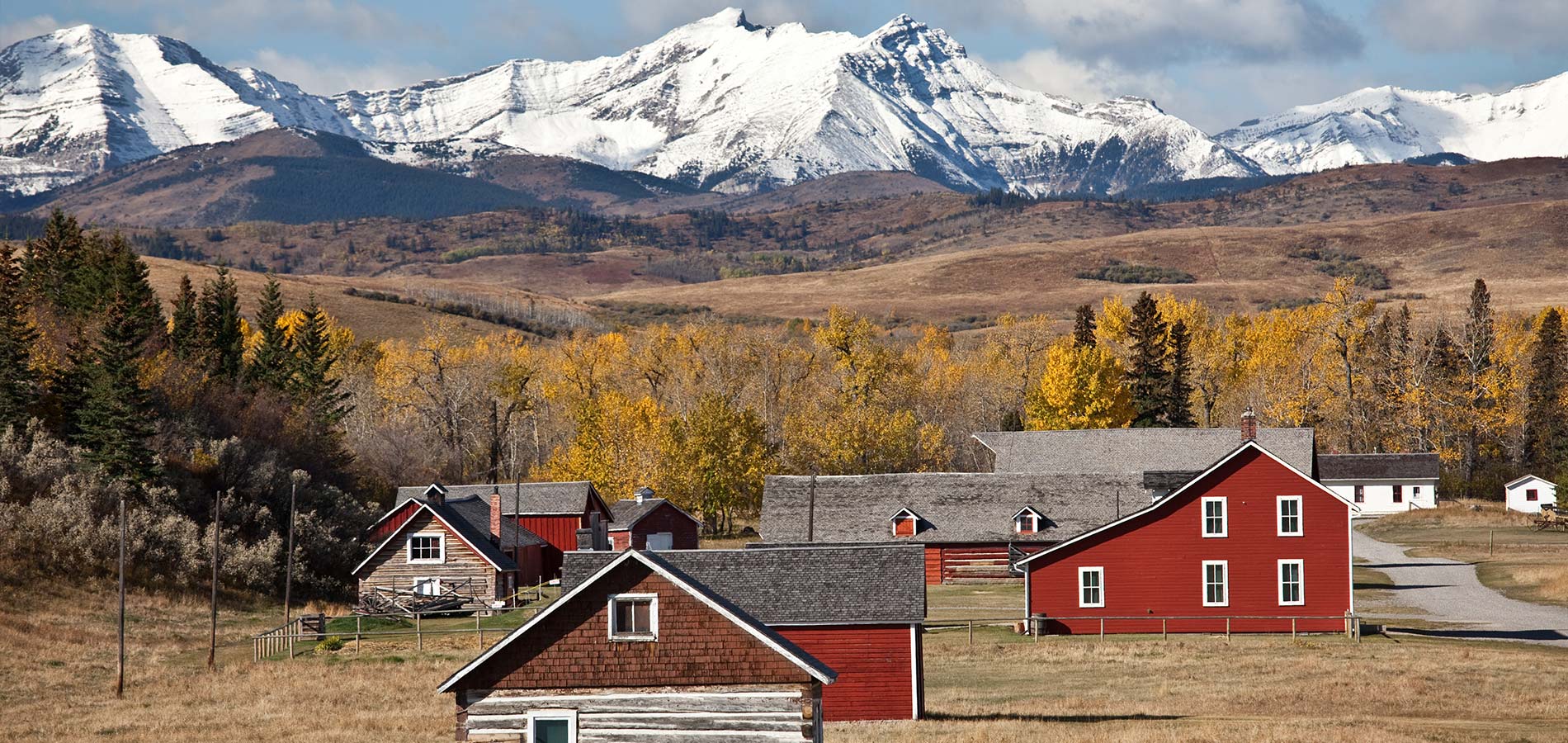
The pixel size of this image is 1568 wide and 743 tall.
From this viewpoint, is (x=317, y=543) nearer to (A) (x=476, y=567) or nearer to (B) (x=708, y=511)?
(A) (x=476, y=567)

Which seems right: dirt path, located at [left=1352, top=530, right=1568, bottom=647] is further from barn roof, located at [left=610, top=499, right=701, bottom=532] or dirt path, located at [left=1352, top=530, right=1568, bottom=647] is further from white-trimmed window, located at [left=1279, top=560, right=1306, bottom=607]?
barn roof, located at [left=610, top=499, right=701, bottom=532]

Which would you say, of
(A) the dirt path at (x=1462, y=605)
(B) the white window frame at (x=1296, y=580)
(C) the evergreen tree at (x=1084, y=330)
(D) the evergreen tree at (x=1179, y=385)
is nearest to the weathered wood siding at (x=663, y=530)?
(B) the white window frame at (x=1296, y=580)

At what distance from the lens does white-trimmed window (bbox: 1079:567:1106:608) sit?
56.6 metres

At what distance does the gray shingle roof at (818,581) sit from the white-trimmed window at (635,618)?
8.75 metres

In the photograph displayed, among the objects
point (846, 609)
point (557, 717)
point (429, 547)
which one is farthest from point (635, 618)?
point (429, 547)

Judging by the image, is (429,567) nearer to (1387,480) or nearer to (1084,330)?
(1387,480)

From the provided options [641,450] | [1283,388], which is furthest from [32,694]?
[1283,388]

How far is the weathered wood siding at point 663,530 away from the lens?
267ft

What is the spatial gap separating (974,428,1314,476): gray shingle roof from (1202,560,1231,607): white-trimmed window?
24306 mm

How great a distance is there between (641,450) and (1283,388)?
164 ft

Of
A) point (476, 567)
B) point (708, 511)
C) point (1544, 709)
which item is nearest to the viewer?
point (1544, 709)

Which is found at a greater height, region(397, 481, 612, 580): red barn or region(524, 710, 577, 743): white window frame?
region(397, 481, 612, 580): red barn

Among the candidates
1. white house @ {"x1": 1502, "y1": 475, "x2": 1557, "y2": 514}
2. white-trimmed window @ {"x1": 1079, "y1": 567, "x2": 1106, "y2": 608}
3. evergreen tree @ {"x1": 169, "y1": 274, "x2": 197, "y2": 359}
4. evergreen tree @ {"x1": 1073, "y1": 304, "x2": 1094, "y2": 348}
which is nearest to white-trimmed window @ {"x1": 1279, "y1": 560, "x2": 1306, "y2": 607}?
white-trimmed window @ {"x1": 1079, "y1": 567, "x2": 1106, "y2": 608}

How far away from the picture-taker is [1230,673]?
44.9 meters
